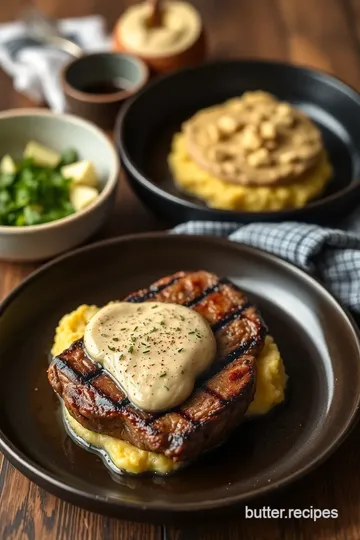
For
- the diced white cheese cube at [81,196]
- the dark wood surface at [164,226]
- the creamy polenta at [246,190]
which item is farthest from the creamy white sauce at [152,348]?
the creamy polenta at [246,190]

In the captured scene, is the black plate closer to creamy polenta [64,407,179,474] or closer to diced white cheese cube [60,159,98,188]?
diced white cheese cube [60,159,98,188]

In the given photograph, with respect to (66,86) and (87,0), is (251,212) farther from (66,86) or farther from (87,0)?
(87,0)

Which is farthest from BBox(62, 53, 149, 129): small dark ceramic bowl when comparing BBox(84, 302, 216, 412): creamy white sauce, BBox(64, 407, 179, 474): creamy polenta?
BBox(64, 407, 179, 474): creamy polenta

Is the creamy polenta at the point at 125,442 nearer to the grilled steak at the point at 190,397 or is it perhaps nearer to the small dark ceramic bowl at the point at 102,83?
the grilled steak at the point at 190,397

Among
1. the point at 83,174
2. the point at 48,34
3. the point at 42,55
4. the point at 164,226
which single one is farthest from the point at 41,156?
the point at 48,34

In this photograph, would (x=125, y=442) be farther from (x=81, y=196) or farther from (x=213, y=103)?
(x=213, y=103)

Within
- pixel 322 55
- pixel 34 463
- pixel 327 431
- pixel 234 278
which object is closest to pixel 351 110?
pixel 322 55
